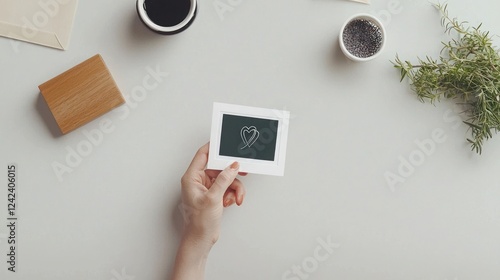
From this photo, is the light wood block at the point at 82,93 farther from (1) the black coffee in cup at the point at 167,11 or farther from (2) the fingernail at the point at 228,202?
(2) the fingernail at the point at 228,202

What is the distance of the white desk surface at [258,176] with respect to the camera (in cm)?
112

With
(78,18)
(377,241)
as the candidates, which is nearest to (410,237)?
(377,241)

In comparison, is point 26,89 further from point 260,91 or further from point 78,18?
point 260,91

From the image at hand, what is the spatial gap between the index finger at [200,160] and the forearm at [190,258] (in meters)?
0.17

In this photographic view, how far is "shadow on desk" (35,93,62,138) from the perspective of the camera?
3.64 ft

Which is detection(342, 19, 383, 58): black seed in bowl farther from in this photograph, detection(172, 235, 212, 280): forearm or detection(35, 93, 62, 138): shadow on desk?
detection(35, 93, 62, 138): shadow on desk

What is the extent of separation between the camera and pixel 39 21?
109 centimetres

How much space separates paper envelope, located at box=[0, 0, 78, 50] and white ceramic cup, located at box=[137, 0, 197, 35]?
191mm

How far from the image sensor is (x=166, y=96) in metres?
1.13

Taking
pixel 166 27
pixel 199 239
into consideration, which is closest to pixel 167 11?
pixel 166 27

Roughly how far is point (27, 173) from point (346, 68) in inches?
33.1

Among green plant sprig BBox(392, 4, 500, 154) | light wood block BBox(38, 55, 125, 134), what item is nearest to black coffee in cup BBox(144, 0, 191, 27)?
light wood block BBox(38, 55, 125, 134)

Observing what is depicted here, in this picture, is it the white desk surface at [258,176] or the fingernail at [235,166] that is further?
the white desk surface at [258,176]

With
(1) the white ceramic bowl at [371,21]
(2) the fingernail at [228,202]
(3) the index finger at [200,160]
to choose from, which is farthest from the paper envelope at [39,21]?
(1) the white ceramic bowl at [371,21]
